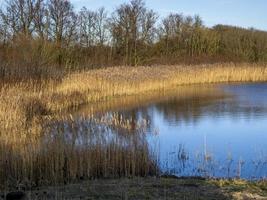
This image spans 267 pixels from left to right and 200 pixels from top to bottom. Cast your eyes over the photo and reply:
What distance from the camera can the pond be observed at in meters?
8.39

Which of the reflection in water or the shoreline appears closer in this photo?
the shoreline

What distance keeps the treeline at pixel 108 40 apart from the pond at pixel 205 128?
3675 mm

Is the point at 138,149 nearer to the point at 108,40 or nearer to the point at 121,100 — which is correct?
the point at 121,100

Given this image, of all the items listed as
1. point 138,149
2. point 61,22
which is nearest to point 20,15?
point 61,22

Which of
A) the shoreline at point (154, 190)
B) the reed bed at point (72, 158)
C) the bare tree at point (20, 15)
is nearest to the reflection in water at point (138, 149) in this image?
the reed bed at point (72, 158)

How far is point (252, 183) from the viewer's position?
6473mm

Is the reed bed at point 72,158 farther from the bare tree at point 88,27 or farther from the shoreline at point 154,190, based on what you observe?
the bare tree at point 88,27

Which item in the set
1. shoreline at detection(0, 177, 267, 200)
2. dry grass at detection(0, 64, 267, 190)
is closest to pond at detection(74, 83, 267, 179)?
dry grass at detection(0, 64, 267, 190)

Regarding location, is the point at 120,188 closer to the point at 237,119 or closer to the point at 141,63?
the point at 237,119

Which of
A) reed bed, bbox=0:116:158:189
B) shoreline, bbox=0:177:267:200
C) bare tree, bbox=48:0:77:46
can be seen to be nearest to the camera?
shoreline, bbox=0:177:267:200

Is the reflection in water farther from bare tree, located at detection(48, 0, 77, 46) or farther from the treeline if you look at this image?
bare tree, located at detection(48, 0, 77, 46)

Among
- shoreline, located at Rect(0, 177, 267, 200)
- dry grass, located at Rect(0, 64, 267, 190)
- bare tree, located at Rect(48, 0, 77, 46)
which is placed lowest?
shoreline, located at Rect(0, 177, 267, 200)

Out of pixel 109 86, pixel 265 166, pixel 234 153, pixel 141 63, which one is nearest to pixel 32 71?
pixel 109 86

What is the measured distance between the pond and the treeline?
368cm
